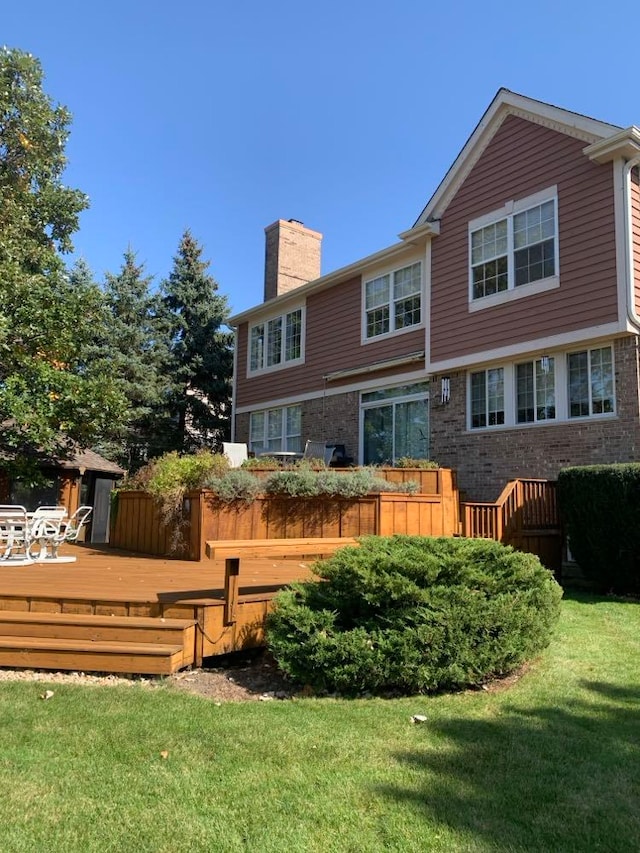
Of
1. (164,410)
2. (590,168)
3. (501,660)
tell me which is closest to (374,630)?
(501,660)

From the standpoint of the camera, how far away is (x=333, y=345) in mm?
16500

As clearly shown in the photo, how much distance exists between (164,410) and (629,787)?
21.9 meters

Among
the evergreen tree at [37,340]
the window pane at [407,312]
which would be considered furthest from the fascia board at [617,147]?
the evergreen tree at [37,340]

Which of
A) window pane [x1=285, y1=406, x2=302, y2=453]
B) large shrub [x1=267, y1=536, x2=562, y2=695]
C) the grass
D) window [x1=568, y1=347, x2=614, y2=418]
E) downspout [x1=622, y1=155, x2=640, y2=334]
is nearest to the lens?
the grass

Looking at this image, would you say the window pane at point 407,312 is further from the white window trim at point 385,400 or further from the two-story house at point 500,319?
the white window trim at point 385,400

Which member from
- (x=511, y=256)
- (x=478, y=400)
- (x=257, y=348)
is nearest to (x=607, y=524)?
(x=478, y=400)

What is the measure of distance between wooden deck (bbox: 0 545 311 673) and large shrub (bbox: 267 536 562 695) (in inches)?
21.1

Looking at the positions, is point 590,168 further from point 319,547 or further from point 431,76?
point 319,547

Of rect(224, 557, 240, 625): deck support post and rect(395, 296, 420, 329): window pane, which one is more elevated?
rect(395, 296, 420, 329): window pane

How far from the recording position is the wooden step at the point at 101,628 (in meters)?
4.85

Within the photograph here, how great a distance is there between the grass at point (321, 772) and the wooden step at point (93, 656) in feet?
1.06

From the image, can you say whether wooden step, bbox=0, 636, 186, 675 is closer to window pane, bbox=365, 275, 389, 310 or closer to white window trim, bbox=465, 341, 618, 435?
white window trim, bbox=465, 341, 618, 435

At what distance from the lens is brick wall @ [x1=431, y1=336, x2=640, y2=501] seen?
10.1 metres

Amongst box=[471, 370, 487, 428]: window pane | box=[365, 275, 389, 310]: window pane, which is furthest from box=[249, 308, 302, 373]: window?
box=[471, 370, 487, 428]: window pane
